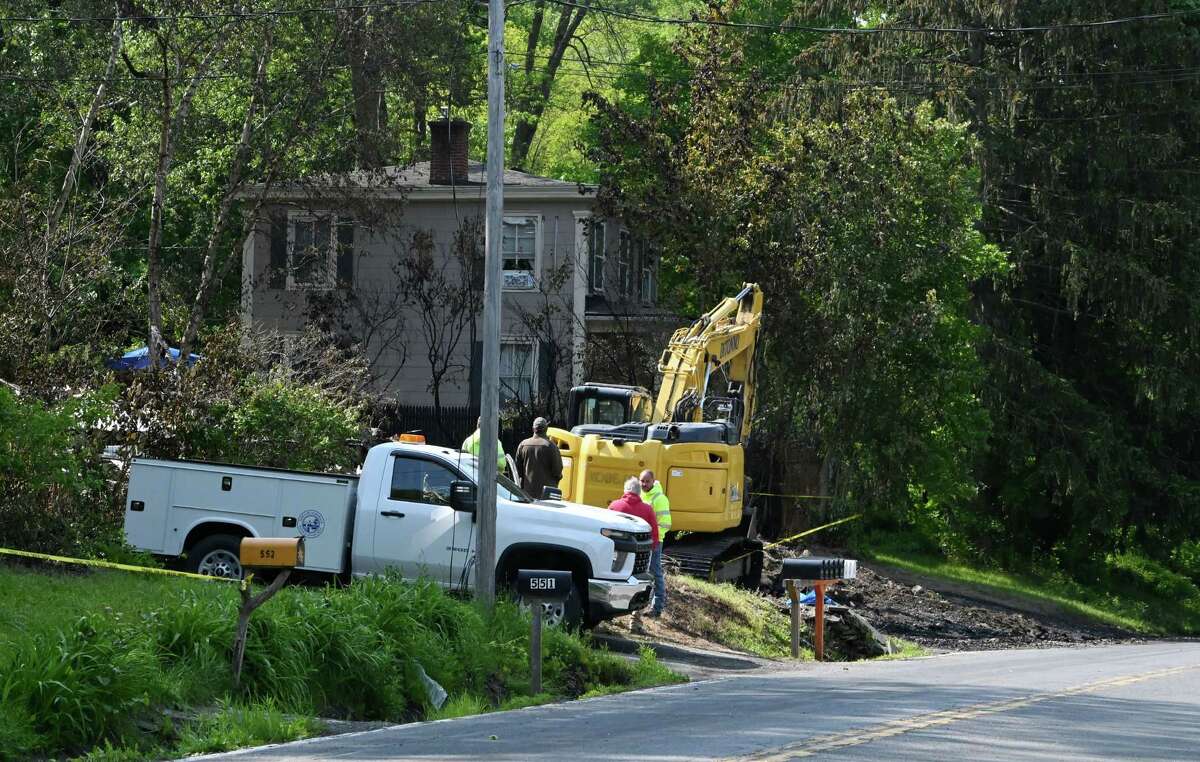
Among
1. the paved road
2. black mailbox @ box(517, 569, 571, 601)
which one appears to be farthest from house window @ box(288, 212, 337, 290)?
black mailbox @ box(517, 569, 571, 601)

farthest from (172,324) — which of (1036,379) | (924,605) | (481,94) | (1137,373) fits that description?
(1137,373)

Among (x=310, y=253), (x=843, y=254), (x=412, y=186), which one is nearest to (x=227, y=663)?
(x=843, y=254)

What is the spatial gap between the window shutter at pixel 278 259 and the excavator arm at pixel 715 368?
12.7 meters

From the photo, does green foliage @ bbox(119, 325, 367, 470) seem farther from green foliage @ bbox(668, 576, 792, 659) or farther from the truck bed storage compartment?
green foliage @ bbox(668, 576, 792, 659)

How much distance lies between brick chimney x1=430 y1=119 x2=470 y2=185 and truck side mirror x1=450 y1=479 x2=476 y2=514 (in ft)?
67.8

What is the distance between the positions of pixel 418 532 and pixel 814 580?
5.64 meters

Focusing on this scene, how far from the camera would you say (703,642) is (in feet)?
65.7

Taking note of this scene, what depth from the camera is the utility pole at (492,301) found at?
16.7 meters

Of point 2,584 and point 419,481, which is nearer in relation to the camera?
point 2,584

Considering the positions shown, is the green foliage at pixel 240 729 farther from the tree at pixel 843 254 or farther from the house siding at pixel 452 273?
the house siding at pixel 452 273

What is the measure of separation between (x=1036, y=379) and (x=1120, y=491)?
3210mm

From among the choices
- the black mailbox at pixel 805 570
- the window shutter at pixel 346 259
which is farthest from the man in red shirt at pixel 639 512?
the window shutter at pixel 346 259

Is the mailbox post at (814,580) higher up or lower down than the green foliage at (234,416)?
lower down

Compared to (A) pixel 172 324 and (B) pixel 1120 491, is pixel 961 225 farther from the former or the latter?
(A) pixel 172 324
